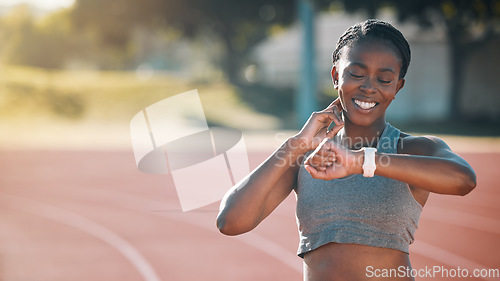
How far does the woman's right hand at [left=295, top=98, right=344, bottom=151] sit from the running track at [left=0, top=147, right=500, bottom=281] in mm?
4824

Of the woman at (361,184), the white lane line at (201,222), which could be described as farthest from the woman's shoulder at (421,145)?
the white lane line at (201,222)

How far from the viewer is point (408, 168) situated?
1657 millimetres

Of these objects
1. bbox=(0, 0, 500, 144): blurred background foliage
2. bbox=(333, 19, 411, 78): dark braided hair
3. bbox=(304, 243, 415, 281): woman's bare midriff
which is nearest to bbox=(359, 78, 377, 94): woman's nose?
bbox=(333, 19, 411, 78): dark braided hair

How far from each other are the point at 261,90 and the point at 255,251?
71.6 ft

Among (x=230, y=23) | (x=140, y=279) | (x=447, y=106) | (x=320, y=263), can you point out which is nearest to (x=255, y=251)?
(x=140, y=279)

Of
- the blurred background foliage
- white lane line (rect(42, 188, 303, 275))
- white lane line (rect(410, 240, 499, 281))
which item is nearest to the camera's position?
white lane line (rect(410, 240, 499, 281))

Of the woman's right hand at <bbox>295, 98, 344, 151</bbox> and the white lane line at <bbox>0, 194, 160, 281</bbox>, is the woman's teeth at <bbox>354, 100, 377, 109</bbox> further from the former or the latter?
the white lane line at <bbox>0, 194, 160, 281</bbox>

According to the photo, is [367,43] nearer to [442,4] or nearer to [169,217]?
[169,217]

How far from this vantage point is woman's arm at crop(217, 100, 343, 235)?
1.90m

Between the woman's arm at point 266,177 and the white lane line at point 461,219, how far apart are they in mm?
7273

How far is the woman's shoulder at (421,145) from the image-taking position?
1809 millimetres

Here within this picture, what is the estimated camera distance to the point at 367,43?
71.7 inches

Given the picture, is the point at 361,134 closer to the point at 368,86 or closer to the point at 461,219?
the point at 368,86

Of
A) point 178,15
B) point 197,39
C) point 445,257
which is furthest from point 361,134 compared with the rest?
point 197,39
